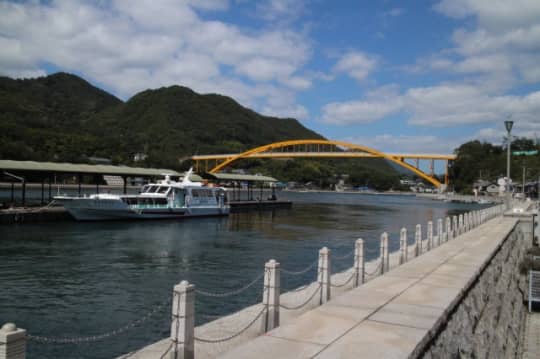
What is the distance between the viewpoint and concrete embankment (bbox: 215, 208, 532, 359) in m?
6.98

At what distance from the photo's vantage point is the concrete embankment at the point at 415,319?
6.98 meters

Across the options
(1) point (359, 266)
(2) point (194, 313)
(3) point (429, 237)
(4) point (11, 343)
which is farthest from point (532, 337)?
(4) point (11, 343)

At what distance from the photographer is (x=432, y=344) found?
7.80 m

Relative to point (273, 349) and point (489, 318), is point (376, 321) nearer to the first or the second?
point (273, 349)

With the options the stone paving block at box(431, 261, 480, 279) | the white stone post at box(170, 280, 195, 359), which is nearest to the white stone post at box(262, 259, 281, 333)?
the white stone post at box(170, 280, 195, 359)

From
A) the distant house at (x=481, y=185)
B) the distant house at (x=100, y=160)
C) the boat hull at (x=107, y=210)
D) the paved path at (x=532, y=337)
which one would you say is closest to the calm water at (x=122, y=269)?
the boat hull at (x=107, y=210)

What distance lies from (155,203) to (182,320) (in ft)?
133

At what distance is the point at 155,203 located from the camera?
45.6 m

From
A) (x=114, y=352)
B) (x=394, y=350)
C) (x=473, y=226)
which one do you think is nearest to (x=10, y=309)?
(x=114, y=352)

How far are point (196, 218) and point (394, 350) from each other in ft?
142

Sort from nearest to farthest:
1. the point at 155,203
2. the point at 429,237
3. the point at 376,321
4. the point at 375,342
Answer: the point at 375,342
the point at 376,321
the point at 429,237
the point at 155,203

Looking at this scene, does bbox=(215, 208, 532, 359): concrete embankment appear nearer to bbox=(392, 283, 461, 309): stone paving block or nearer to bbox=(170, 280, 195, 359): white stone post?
bbox=(392, 283, 461, 309): stone paving block

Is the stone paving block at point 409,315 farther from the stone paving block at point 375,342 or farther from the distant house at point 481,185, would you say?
the distant house at point 481,185

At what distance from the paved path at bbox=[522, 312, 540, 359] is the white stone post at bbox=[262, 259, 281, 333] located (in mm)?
15269
